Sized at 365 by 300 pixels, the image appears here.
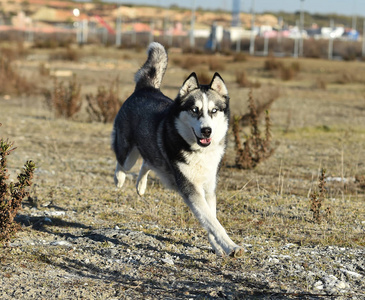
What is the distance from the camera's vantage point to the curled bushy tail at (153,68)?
696 centimetres

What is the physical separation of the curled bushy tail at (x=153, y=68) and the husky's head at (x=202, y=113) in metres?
1.53

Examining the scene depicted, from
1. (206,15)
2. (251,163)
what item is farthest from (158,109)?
(206,15)

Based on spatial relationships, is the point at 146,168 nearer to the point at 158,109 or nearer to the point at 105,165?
the point at 158,109

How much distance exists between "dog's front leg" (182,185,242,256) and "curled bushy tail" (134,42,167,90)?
84.0 inches

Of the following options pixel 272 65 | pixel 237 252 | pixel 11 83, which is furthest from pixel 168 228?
pixel 272 65

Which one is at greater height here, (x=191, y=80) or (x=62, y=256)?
(x=191, y=80)

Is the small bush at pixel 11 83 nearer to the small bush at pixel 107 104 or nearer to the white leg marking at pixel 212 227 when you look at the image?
the small bush at pixel 107 104

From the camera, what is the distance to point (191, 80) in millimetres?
5484

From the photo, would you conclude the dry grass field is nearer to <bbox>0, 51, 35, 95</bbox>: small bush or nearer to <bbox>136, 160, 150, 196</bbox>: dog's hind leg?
<bbox>136, 160, 150, 196</bbox>: dog's hind leg

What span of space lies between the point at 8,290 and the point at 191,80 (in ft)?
8.02

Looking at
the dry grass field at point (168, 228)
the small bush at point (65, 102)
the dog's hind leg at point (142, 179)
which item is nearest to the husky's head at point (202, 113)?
the dry grass field at point (168, 228)

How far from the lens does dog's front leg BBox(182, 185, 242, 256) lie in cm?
470

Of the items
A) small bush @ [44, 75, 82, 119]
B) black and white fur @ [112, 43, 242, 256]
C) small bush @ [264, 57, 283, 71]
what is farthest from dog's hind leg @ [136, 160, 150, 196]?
small bush @ [264, 57, 283, 71]

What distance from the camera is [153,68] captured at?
7.04 metres
